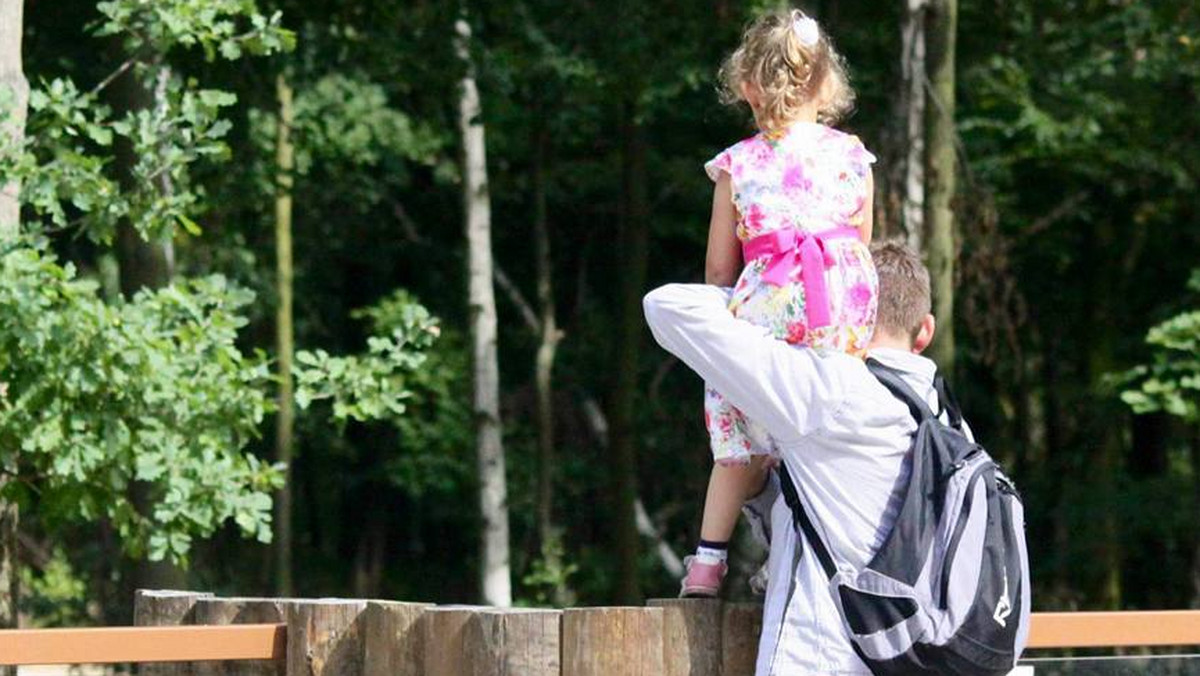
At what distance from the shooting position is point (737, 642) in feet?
13.4

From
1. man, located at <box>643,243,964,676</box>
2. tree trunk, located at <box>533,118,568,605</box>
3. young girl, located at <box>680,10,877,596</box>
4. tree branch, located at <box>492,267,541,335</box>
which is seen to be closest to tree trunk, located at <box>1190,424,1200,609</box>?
tree trunk, located at <box>533,118,568,605</box>

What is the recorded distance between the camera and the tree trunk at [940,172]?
41.9ft

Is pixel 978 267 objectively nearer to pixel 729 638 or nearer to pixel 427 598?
pixel 729 638

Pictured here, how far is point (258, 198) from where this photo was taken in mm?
16078

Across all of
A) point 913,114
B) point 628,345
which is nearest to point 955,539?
point 913,114

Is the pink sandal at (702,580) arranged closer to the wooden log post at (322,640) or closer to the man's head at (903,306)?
the man's head at (903,306)

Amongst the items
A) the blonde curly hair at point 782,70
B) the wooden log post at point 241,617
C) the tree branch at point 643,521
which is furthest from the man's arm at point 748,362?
the tree branch at point 643,521

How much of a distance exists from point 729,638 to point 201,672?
1139 millimetres

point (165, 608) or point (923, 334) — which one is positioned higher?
point (923, 334)

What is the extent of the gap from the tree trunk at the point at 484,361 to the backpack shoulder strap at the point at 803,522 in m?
15.6

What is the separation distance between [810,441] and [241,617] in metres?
1.50

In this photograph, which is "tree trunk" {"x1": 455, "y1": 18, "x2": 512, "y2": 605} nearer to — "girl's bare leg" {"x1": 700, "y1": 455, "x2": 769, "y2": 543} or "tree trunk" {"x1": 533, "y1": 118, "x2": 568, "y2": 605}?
"tree trunk" {"x1": 533, "y1": 118, "x2": 568, "y2": 605}

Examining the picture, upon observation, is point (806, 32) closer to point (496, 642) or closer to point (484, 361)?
point (496, 642)

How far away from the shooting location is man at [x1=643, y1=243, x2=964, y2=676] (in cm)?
368
